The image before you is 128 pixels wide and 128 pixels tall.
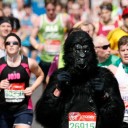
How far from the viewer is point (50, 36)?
1092cm

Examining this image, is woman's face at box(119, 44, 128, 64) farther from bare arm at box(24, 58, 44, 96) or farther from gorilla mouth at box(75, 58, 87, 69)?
gorilla mouth at box(75, 58, 87, 69)

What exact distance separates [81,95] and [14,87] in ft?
6.69

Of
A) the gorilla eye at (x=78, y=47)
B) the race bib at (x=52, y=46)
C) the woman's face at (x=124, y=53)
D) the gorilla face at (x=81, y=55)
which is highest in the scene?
the gorilla eye at (x=78, y=47)

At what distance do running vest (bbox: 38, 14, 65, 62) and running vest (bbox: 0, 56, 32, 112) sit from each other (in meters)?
3.57

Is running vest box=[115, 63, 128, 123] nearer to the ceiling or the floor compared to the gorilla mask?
nearer to the floor

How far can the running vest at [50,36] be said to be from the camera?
10758mm

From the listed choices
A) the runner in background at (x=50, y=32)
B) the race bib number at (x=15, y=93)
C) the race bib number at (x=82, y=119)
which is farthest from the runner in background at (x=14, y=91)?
the runner in background at (x=50, y=32)

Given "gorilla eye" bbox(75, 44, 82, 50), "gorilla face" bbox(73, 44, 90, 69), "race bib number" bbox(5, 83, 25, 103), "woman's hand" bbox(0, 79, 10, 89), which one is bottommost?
"race bib number" bbox(5, 83, 25, 103)

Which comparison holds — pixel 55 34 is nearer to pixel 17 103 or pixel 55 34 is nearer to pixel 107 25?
pixel 107 25

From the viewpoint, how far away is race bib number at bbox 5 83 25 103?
7.07m

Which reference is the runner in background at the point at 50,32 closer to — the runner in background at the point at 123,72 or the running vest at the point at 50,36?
the running vest at the point at 50,36

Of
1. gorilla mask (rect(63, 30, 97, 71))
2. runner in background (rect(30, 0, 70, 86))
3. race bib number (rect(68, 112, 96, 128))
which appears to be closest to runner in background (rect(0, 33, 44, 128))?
race bib number (rect(68, 112, 96, 128))

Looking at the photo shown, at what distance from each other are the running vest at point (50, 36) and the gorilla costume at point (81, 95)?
17.9ft

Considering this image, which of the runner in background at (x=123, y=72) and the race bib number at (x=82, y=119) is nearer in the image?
the race bib number at (x=82, y=119)
